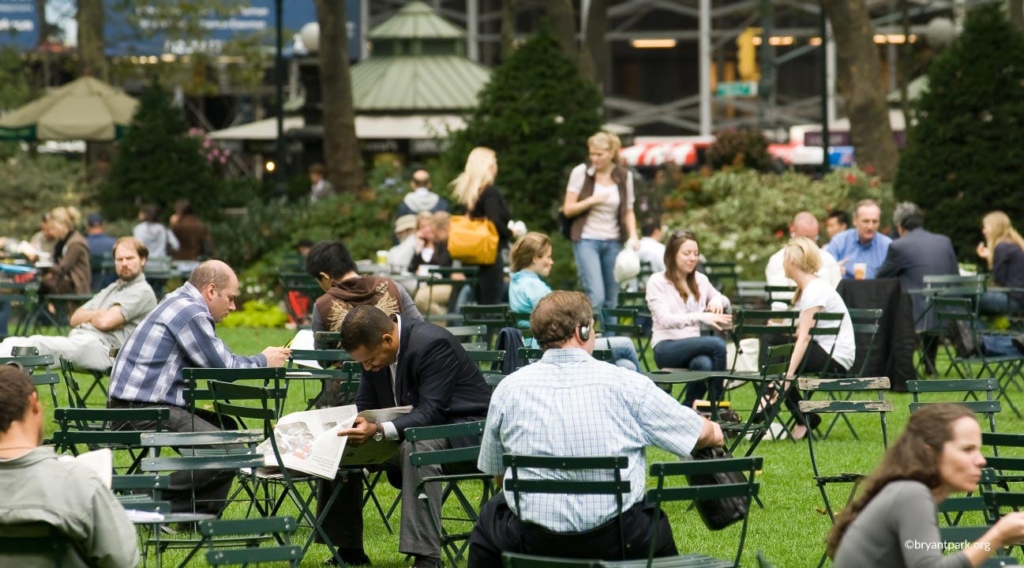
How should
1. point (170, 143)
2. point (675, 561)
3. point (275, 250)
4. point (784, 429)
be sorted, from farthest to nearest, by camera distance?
1. point (170, 143)
2. point (275, 250)
3. point (784, 429)
4. point (675, 561)

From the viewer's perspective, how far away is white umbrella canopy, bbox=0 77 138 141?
87.9ft

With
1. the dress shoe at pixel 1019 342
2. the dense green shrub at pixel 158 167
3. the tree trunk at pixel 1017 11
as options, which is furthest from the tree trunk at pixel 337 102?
the dress shoe at pixel 1019 342

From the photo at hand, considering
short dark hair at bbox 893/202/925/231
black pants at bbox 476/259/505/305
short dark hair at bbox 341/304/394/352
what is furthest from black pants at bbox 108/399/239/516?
short dark hair at bbox 893/202/925/231

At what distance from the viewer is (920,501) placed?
4984 millimetres

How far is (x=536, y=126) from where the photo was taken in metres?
21.7

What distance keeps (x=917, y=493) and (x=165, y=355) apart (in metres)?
4.99

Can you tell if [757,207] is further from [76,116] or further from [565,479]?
[565,479]

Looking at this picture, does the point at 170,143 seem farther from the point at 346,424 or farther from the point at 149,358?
the point at 346,424

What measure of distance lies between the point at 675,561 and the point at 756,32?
145 ft

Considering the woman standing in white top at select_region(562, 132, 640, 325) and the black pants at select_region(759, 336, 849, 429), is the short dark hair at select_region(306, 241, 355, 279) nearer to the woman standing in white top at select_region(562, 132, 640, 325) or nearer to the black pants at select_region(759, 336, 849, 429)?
the black pants at select_region(759, 336, 849, 429)

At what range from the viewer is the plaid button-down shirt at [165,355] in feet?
29.3

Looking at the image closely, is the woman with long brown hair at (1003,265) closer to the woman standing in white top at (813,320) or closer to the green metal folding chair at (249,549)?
the woman standing in white top at (813,320)

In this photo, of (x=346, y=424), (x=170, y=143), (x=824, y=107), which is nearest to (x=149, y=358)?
(x=346, y=424)

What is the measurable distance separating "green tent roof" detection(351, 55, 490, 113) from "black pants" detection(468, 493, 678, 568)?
25817 mm
